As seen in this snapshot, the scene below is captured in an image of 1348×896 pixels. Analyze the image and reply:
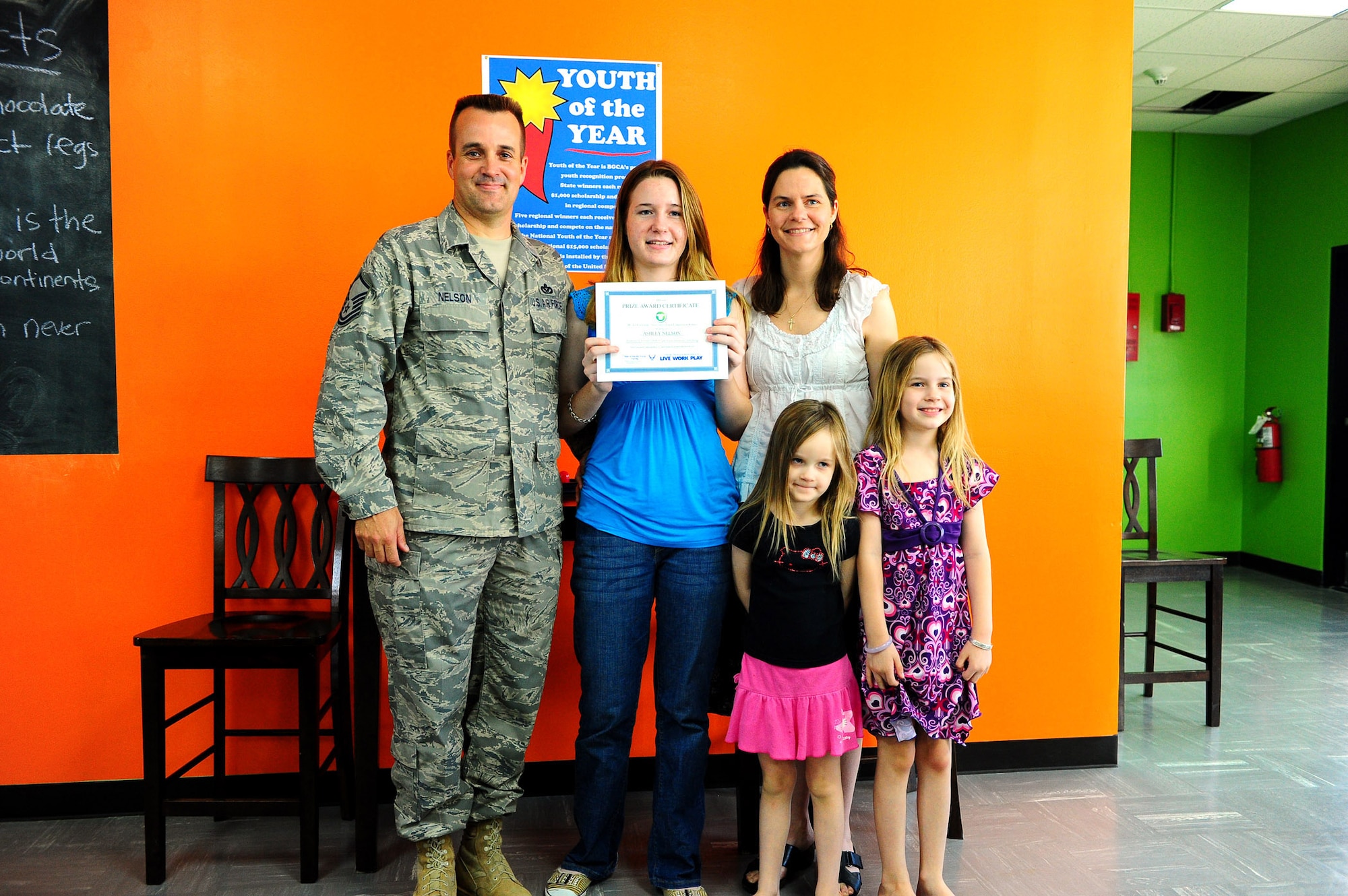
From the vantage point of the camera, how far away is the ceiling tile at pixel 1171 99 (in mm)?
5719

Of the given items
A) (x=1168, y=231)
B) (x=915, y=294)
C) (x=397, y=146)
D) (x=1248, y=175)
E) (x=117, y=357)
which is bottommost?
(x=117, y=357)

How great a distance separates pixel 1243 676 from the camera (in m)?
4.08

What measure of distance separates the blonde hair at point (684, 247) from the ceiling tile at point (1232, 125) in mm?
5826

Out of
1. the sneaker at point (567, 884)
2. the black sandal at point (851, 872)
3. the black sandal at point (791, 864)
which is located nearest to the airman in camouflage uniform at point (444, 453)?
the sneaker at point (567, 884)

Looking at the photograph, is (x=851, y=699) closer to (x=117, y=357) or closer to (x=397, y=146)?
(x=397, y=146)

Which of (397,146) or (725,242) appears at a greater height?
(397,146)

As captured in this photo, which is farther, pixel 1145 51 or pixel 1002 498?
pixel 1145 51

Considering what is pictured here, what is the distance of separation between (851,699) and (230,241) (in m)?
2.23

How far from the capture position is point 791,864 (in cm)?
231

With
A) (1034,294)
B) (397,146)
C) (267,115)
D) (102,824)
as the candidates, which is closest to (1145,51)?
(1034,294)

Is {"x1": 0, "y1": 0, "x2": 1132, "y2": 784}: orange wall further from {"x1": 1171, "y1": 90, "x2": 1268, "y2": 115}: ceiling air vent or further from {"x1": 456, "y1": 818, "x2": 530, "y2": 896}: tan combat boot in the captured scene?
{"x1": 1171, "y1": 90, "x2": 1268, "y2": 115}: ceiling air vent

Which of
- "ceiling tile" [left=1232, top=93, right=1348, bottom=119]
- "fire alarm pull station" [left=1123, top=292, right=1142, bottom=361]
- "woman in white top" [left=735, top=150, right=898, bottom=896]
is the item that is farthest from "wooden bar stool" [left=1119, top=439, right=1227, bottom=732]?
"ceiling tile" [left=1232, top=93, right=1348, bottom=119]

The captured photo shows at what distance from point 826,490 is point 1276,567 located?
601 centimetres

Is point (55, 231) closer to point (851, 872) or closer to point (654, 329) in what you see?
point (654, 329)
